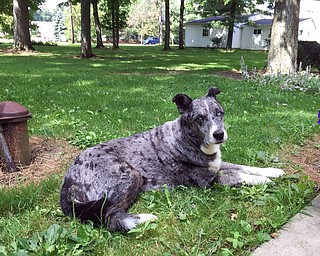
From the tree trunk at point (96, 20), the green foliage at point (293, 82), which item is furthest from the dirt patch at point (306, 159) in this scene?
the tree trunk at point (96, 20)

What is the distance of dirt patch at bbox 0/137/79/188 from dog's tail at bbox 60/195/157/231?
115 centimetres

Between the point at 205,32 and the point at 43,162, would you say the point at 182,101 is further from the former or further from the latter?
the point at 205,32

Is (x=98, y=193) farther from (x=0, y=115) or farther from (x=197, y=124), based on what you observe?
(x=0, y=115)

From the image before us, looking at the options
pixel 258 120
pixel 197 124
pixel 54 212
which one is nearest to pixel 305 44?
pixel 258 120

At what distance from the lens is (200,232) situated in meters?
2.62

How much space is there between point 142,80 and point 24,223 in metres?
8.59

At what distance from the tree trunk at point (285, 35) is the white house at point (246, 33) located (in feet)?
99.9

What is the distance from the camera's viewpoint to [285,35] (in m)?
12.0

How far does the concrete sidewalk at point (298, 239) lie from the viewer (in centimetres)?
237

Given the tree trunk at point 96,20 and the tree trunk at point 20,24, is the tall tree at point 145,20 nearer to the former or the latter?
the tree trunk at point 96,20

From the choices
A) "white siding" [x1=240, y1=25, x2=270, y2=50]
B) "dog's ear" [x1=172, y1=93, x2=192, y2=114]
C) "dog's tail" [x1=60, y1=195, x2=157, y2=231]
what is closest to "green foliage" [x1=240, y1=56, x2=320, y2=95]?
"dog's ear" [x1=172, y1=93, x2=192, y2=114]

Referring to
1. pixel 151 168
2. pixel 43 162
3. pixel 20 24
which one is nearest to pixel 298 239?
pixel 151 168


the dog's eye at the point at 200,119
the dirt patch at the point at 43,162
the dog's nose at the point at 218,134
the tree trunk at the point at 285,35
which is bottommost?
the dirt patch at the point at 43,162

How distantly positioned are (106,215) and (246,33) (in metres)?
46.2
